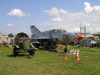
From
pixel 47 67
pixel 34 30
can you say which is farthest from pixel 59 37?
pixel 34 30

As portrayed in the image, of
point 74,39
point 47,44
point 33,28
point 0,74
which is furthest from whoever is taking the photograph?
point 33,28

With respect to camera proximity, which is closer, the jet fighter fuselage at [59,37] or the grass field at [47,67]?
the grass field at [47,67]

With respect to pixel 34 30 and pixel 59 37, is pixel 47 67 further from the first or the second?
pixel 34 30

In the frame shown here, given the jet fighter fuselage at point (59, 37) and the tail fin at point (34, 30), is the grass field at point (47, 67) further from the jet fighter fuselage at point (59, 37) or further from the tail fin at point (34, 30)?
the tail fin at point (34, 30)

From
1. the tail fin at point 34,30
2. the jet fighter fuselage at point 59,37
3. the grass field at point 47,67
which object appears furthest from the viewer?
the tail fin at point 34,30

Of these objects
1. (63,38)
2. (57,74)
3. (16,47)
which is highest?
(63,38)

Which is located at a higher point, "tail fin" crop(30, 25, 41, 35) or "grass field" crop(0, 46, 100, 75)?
"tail fin" crop(30, 25, 41, 35)

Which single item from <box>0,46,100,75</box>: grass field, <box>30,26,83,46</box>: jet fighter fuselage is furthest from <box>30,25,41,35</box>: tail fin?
<box>0,46,100,75</box>: grass field

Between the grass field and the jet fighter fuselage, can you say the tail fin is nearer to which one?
the jet fighter fuselage

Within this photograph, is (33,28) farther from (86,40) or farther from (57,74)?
(57,74)

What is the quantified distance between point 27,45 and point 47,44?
8.79m

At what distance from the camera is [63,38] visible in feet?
49.8

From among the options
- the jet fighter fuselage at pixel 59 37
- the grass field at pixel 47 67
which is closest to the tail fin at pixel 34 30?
the jet fighter fuselage at pixel 59 37

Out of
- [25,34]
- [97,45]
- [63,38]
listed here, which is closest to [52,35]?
[63,38]
